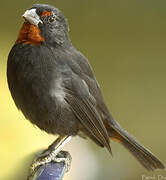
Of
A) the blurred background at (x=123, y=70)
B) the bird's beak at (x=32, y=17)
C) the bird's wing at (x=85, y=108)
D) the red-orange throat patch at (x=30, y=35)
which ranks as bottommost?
the blurred background at (x=123, y=70)

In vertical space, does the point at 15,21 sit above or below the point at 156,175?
above

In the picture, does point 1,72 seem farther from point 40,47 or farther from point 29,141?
point 40,47

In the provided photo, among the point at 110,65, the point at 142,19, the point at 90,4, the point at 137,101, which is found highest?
the point at 90,4

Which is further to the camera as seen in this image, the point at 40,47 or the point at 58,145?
the point at 58,145

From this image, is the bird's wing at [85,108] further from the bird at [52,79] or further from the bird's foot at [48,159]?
the bird's foot at [48,159]

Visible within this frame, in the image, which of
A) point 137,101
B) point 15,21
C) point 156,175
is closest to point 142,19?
point 137,101

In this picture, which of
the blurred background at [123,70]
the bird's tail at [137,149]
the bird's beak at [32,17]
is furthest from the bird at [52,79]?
the blurred background at [123,70]

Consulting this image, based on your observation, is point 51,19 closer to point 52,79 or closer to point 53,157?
point 52,79

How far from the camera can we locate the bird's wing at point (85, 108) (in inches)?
96.0

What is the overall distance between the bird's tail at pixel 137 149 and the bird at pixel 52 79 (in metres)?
0.23

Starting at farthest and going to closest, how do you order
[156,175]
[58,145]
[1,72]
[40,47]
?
[156,175]
[1,72]
[58,145]
[40,47]

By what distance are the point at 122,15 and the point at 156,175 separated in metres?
1.84

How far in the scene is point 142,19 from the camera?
16.0ft

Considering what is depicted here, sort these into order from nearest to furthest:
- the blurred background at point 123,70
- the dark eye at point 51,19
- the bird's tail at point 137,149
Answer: the dark eye at point 51,19, the bird's tail at point 137,149, the blurred background at point 123,70
